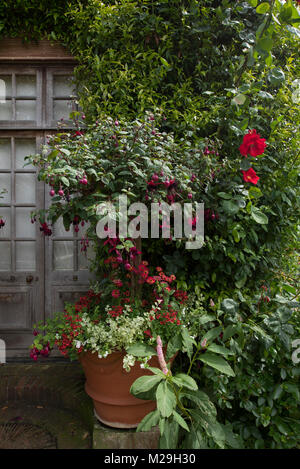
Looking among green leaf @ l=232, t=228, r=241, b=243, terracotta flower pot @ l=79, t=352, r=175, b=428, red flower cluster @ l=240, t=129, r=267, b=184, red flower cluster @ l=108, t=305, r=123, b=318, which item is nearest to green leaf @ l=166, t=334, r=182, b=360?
terracotta flower pot @ l=79, t=352, r=175, b=428

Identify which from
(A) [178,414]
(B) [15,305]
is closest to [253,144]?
(A) [178,414]

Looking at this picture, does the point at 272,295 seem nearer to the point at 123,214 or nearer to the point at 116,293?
the point at 116,293

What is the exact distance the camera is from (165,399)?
143 cm

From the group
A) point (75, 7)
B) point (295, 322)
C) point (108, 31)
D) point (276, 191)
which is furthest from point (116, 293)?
point (75, 7)

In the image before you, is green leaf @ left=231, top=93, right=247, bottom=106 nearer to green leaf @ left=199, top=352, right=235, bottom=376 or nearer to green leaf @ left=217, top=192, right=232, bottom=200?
green leaf @ left=217, top=192, right=232, bottom=200

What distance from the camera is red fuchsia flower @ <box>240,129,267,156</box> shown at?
5.65ft

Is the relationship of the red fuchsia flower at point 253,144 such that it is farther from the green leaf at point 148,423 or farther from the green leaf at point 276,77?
the green leaf at point 148,423

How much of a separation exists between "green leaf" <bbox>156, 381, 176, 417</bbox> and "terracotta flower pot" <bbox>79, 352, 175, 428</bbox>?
Result: 367mm

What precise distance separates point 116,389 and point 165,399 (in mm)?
524

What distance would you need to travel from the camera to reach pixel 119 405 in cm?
186

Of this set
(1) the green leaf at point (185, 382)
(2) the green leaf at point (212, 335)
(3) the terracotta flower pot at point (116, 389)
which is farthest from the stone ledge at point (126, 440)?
(2) the green leaf at point (212, 335)

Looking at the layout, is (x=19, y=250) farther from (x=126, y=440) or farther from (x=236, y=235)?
(x=236, y=235)

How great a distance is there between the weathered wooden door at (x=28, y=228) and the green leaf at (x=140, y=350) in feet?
4.58

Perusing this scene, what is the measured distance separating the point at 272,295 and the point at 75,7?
2.67m
